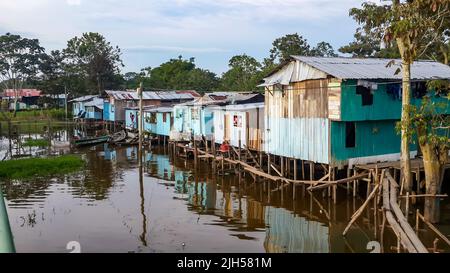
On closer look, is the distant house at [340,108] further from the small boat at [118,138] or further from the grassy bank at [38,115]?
the grassy bank at [38,115]

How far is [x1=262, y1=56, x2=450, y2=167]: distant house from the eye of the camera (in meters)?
16.4

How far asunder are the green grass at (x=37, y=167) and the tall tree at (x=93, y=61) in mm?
40647

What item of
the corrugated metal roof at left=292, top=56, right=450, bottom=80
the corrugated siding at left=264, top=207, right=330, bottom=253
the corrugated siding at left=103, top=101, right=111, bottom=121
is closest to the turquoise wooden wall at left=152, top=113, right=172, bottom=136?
the corrugated siding at left=103, top=101, right=111, bottom=121

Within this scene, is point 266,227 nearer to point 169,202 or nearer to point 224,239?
point 224,239

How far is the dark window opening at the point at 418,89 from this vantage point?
1767 cm

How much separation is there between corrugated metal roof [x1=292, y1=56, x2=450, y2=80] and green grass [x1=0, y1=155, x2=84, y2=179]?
14.9 m

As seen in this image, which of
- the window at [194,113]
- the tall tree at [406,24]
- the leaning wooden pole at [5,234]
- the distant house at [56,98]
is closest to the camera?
the leaning wooden pole at [5,234]

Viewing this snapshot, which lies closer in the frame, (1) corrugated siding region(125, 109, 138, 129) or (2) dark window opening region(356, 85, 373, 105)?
(2) dark window opening region(356, 85, 373, 105)

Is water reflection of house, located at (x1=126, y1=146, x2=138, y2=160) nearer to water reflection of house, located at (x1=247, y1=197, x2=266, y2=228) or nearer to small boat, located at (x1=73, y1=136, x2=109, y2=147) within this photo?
small boat, located at (x1=73, y1=136, x2=109, y2=147)

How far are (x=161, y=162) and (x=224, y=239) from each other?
1686 cm

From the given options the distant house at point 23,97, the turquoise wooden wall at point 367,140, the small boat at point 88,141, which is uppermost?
the distant house at point 23,97

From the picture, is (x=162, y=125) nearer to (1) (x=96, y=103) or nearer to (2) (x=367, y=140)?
(1) (x=96, y=103)

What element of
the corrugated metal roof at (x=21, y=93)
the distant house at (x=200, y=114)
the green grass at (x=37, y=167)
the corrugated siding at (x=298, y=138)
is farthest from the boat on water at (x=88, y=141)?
the corrugated metal roof at (x=21, y=93)
